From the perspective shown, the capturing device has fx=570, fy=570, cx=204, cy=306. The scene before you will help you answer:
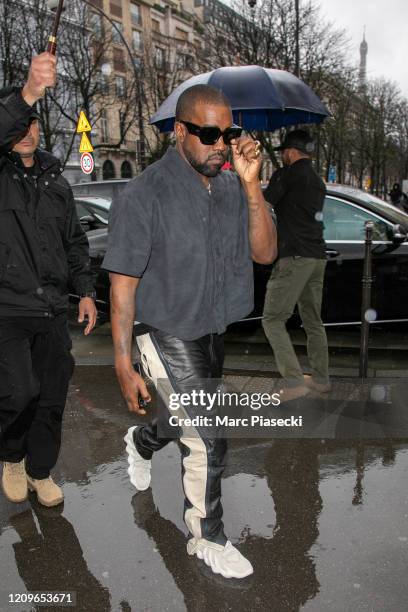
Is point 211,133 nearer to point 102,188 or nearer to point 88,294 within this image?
point 88,294

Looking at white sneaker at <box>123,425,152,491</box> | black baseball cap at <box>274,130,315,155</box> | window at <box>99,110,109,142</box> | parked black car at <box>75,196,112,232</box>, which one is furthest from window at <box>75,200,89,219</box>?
window at <box>99,110,109,142</box>

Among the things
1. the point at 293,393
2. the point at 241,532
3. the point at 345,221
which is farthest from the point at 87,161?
the point at 241,532

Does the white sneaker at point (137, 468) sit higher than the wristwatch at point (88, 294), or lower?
lower

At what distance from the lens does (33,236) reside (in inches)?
105

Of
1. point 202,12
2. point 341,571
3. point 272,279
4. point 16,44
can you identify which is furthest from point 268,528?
point 202,12

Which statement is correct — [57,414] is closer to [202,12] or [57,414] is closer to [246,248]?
[246,248]

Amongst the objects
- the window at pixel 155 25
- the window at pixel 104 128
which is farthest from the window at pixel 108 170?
the window at pixel 155 25

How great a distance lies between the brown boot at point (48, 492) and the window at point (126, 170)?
149ft

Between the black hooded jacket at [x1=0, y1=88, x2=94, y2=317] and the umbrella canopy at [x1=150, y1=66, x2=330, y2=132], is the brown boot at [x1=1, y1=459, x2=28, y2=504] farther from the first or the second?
the umbrella canopy at [x1=150, y1=66, x2=330, y2=132]

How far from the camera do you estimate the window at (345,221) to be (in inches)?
213

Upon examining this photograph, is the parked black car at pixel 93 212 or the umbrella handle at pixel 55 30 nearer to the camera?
the umbrella handle at pixel 55 30

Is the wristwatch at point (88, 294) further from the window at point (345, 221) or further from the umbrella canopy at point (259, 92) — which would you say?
the window at point (345, 221)

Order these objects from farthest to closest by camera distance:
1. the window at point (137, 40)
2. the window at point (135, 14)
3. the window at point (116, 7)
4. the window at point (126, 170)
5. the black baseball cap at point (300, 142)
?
the window at point (126, 170), the window at point (137, 40), the window at point (135, 14), the window at point (116, 7), the black baseball cap at point (300, 142)

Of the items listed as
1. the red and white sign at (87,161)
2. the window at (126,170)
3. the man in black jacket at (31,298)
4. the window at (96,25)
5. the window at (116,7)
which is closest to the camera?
the man in black jacket at (31,298)
